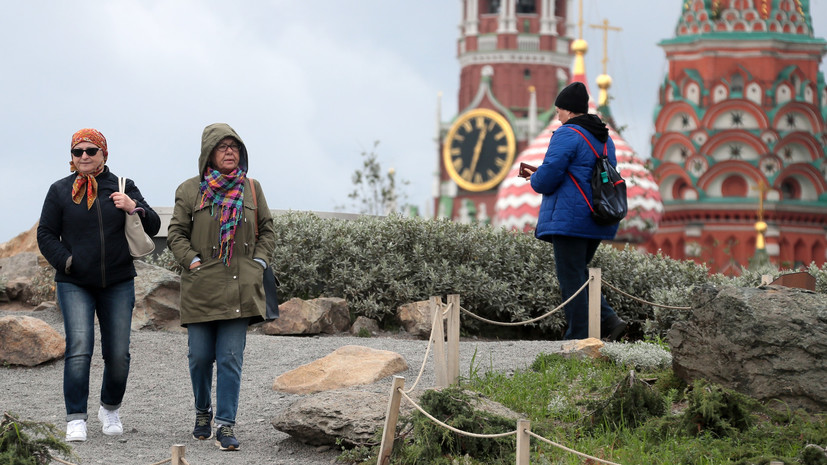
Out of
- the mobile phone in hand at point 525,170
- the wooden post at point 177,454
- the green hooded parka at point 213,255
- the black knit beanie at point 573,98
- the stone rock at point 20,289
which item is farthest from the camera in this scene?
the stone rock at point 20,289

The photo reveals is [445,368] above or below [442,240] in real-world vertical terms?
below

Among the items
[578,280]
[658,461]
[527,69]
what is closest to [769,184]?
[527,69]

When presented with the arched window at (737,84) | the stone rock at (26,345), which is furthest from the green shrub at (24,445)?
the arched window at (737,84)

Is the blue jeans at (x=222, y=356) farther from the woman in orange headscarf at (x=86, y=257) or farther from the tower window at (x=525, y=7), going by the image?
the tower window at (x=525, y=7)

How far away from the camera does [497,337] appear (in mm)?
12211

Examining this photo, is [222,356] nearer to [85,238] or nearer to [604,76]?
[85,238]

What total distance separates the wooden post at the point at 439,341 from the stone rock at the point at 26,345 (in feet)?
12.8

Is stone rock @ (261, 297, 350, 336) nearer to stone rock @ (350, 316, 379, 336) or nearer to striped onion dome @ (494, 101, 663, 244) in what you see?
stone rock @ (350, 316, 379, 336)

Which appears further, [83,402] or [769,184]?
[769,184]

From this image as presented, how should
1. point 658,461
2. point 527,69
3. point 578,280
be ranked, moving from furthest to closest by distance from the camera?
point 527,69, point 578,280, point 658,461

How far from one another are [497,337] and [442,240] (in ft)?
4.08

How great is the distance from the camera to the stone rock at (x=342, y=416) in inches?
285

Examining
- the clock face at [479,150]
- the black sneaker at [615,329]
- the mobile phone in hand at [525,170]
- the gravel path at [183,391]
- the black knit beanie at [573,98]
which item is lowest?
the gravel path at [183,391]

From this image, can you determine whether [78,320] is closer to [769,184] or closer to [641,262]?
[641,262]
